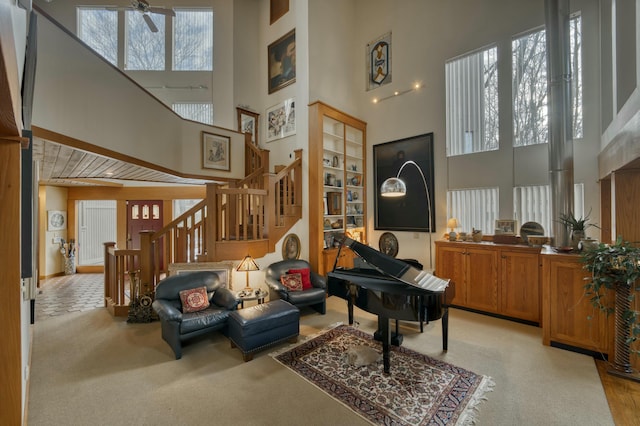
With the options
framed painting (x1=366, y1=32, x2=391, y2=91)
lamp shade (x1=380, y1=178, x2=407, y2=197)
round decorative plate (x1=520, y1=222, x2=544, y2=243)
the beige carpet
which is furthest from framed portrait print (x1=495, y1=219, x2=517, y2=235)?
framed painting (x1=366, y1=32, x2=391, y2=91)

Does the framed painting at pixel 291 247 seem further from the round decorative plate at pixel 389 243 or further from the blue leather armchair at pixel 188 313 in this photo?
the round decorative plate at pixel 389 243

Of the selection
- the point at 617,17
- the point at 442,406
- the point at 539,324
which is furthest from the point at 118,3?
the point at 539,324

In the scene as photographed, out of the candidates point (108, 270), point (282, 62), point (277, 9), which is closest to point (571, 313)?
point (108, 270)

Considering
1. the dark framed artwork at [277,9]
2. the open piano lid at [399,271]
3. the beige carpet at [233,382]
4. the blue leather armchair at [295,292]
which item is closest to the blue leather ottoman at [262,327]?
the beige carpet at [233,382]

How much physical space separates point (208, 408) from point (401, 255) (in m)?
4.62

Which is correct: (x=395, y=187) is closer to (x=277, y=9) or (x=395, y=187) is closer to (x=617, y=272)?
(x=617, y=272)

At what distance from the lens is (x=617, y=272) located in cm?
275

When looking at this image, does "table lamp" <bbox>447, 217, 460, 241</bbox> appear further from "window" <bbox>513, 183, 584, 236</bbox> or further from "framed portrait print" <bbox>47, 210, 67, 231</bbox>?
"framed portrait print" <bbox>47, 210, 67, 231</bbox>

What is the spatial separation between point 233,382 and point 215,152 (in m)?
4.84

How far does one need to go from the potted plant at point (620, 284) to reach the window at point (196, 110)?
8325 mm

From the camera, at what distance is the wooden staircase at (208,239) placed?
175 inches

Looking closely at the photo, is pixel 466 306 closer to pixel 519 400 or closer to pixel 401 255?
pixel 401 255

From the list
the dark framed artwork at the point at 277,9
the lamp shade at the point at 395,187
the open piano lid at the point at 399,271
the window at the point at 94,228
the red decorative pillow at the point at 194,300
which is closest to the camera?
the open piano lid at the point at 399,271

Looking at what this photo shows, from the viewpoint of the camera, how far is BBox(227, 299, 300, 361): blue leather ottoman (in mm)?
3109
